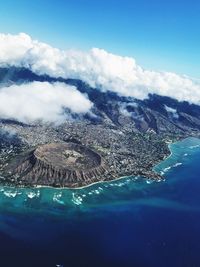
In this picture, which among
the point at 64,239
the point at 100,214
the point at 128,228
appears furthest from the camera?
the point at 100,214

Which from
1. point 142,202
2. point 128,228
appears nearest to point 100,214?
point 128,228

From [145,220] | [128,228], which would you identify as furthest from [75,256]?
[145,220]

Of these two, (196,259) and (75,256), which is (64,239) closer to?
(75,256)

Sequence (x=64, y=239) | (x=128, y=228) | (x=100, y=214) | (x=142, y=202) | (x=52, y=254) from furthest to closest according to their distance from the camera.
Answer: (x=142, y=202) → (x=100, y=214) → (x=128, y=228) → (x=64, y=239) → (x=52, y=254)

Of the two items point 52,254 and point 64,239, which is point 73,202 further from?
point 52,254

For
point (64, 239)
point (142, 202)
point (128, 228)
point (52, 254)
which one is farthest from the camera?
point (142, 202)

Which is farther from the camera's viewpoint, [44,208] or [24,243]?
[44,208]
